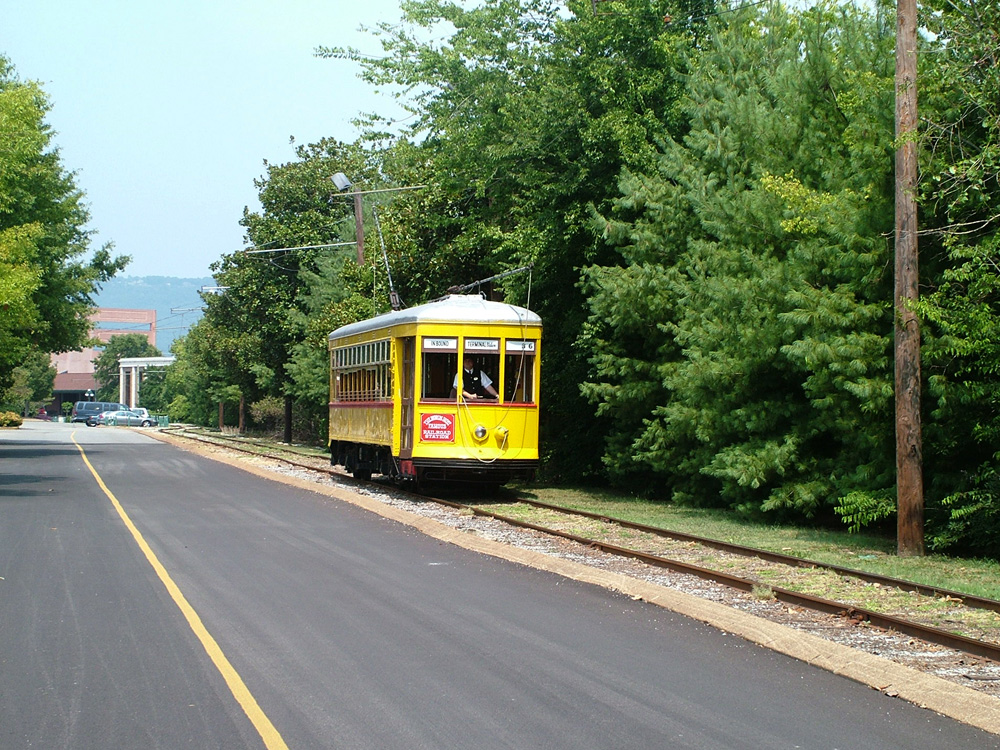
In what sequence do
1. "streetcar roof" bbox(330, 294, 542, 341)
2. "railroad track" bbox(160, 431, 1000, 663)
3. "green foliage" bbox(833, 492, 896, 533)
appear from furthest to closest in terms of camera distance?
"streetcar roof" bbox(330, 294, 542, 341), "green foliage" bbox(833, 492, 896, 533), "railroad track" bbox(160, 431, 1000, 663)

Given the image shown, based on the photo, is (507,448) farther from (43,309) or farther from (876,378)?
(43,309)

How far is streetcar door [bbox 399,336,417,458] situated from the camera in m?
21.8

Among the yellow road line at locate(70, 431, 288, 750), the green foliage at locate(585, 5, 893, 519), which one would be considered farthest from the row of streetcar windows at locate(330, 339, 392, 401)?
the yellow road line at locate(70, 431, 288, 750)

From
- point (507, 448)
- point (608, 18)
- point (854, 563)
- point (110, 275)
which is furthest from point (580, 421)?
point (110, 275)

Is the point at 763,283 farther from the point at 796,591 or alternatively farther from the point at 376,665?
the point at 376,665

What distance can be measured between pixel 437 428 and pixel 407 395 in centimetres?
103

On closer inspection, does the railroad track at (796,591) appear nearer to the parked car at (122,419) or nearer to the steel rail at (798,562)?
the steel rail at (798,562)

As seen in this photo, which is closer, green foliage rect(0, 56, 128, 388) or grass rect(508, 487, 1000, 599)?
grass rect(508, 487, 1000, 599)

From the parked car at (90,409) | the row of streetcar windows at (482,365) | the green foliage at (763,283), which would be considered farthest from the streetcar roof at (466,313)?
the parked car at (90,409)

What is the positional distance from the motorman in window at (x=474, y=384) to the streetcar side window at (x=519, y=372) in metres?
0.31

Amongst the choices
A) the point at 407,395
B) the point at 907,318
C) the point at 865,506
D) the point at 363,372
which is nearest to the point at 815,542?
the point at 865,506

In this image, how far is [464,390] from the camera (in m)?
21.6

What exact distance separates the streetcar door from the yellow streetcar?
0.02 metres

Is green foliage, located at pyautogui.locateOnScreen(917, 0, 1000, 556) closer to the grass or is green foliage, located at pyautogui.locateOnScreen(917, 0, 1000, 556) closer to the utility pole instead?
the utility pole
